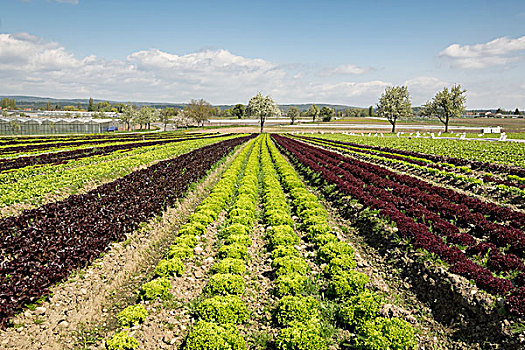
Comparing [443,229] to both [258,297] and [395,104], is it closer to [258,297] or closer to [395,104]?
[258,297]

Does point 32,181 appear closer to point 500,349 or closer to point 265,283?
point 265,283

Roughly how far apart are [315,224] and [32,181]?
15.3m

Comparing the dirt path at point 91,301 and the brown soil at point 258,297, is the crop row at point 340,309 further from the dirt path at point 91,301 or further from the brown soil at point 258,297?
the dirt path at point 91,301

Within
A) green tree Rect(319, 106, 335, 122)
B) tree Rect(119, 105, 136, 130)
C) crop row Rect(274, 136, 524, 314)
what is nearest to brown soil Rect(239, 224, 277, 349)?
crop row Rect(274, 136, 524, 314)

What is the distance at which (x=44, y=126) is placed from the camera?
251 ft

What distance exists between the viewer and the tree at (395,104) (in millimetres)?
89938

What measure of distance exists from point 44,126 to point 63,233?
84.8 m

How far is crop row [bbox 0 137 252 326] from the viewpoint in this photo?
6.32 metres

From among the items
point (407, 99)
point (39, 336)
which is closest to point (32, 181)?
point (39, 336)

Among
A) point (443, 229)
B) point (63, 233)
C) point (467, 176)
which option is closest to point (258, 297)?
point (63, 233)

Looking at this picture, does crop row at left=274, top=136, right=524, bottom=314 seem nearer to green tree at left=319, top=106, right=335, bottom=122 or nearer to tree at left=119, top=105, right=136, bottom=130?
tree at left=119, top=105, right=136, bottom=130

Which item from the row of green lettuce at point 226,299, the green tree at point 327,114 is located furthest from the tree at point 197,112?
the row of green lettuce at point 226,299

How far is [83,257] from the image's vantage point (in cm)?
782

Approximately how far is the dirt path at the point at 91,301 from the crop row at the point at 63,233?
290 millimetres
